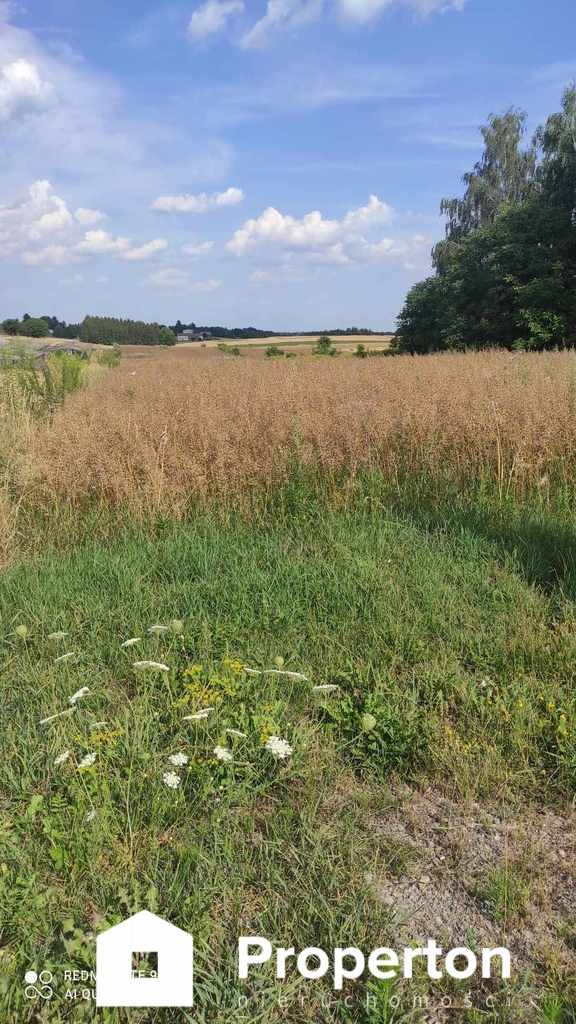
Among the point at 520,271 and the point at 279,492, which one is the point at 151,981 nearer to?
the point at 279,492

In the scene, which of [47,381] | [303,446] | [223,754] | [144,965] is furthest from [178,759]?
[47,381]

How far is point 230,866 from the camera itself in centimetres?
205

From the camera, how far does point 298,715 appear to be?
109 inches

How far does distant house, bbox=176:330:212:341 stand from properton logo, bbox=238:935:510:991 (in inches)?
2431

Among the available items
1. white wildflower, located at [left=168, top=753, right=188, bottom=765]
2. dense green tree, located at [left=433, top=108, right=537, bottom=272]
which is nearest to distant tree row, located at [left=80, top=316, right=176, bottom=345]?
dense green tree, located at [left=433, top=108, right=537, bottom=272]

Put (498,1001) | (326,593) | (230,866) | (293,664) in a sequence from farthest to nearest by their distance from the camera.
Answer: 1. (326,593)
2. (293,664)
3. (230,866)
4. (498,1001)

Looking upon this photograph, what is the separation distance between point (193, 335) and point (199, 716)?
64.3m

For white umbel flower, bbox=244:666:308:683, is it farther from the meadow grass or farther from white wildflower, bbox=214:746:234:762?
white wildflower, bbox=214:746:234:762

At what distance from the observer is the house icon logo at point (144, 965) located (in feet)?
5.47

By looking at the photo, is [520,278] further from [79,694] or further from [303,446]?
[79,694]

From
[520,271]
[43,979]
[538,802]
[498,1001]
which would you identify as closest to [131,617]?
[43,979]

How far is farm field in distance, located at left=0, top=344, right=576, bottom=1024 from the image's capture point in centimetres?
184

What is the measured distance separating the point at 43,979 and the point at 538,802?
5.71 feet

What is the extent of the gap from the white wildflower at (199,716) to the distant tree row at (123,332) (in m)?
49.8
